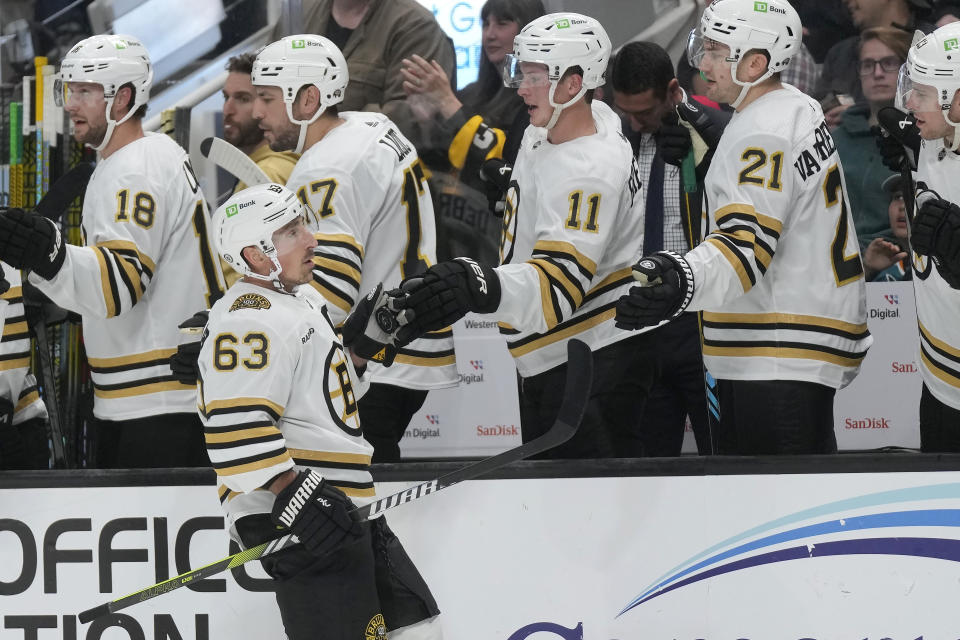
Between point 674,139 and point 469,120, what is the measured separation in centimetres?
114

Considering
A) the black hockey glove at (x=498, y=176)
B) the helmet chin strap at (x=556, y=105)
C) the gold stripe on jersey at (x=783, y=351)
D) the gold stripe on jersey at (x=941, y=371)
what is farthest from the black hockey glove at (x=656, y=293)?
the black hockey glove at (x=498, y=176)

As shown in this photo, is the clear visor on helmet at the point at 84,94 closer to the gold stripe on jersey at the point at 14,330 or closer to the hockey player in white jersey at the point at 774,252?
the gold stripe on jersey at the point at 14,330

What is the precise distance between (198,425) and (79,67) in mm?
945

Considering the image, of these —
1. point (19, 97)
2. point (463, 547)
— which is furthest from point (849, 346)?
point (19, 97)

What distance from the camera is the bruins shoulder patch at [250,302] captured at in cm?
243

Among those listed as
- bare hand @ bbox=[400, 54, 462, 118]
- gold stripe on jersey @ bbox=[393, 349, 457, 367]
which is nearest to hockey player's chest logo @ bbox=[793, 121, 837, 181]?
gold stripe on jersey @ bbox=[393, 349, 457, 367]

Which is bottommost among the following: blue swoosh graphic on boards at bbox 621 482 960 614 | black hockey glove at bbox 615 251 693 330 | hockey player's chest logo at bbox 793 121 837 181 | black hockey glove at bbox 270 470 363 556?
blue swoosh graphic on boards at bbox 621 482 960 614

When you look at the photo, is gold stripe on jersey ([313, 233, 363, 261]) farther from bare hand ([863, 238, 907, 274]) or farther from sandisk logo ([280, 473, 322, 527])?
bare hand ([863, 238, 907, 274])

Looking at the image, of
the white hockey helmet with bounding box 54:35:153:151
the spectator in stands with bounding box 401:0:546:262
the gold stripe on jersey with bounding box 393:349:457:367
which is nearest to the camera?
the white hockey helmet with bounding box 54:35:153:151

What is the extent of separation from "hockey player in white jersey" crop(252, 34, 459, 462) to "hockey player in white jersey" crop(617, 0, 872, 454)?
30.1 inches

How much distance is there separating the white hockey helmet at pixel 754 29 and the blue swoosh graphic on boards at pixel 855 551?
1.05m

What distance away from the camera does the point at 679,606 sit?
280 cm

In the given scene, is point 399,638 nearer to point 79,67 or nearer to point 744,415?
point 744,415

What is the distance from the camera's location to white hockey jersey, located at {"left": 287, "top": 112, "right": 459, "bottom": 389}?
317 cm
